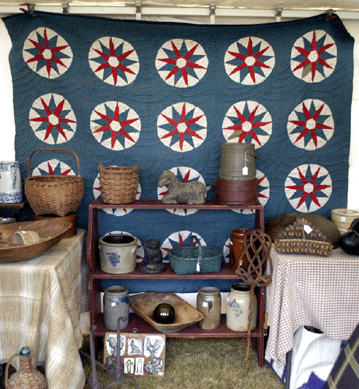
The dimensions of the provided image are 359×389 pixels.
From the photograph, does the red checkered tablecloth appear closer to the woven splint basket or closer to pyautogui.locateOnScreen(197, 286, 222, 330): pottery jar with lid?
the woven splint basket

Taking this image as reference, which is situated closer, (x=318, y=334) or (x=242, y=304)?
(x=318, y=334)

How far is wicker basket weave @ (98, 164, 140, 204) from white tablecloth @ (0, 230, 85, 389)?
632 millimetres

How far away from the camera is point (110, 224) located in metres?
2.96

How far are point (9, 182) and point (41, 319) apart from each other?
1100 millimetres

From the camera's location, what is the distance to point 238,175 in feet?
8.48

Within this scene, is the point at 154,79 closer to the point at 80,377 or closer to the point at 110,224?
the point at 110,224

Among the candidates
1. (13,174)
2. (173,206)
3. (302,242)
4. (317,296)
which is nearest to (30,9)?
(13,174)

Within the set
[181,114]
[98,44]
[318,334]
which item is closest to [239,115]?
[181,114]

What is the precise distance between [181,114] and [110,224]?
1.05m

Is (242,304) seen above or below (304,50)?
below

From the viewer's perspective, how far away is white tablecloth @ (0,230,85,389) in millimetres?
1967

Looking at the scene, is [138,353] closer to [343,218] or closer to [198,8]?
[343,218]

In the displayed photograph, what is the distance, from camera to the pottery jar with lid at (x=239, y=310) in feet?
8.49

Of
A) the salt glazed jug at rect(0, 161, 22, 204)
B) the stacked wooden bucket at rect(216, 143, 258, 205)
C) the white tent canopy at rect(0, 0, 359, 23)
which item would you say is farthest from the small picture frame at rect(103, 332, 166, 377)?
the white tent canopy at rect(0, 0, 359, 23)
